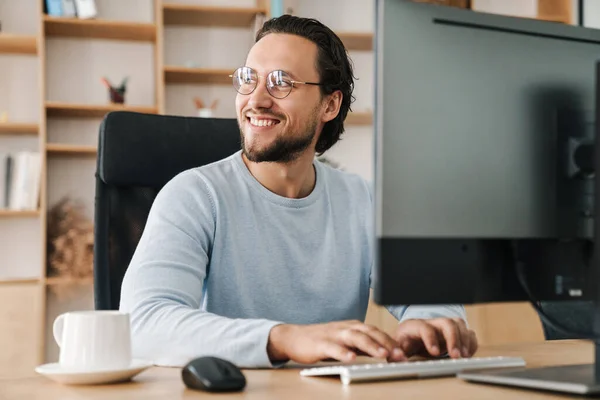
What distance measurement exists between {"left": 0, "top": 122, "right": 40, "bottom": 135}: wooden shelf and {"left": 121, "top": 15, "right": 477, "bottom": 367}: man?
7.44 feet

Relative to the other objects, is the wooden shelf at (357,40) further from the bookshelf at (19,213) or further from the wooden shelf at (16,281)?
the wooden shelf at (16,281)

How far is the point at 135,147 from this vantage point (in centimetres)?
175

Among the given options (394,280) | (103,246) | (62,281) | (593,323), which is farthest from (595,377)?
(62,281)

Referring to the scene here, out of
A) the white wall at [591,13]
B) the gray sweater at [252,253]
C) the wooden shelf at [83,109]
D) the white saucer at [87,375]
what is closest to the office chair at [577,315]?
the gray sweater at [252,253]

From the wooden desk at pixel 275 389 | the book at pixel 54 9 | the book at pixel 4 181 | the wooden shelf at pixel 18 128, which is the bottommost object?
the wooden desk at pixel 275 389

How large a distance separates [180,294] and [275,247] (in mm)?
319

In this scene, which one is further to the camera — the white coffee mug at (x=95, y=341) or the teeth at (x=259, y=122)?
the teeth at (x=259, y=122)

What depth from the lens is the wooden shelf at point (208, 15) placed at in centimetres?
399

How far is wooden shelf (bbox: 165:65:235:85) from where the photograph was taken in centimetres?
397

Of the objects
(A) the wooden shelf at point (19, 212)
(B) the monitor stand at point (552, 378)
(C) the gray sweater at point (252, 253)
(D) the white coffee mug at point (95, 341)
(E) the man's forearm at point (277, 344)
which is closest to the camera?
(B) the monitor stand at point (552, 378)

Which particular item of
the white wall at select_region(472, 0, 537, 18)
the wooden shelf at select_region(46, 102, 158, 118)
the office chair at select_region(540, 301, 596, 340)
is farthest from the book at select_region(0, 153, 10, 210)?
the office chair at select_region(540, 301, 596, 340)

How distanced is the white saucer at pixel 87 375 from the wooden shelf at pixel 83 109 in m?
2.91

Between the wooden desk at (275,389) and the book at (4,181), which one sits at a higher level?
the book at (4,181)

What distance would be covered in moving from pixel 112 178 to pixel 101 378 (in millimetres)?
835
